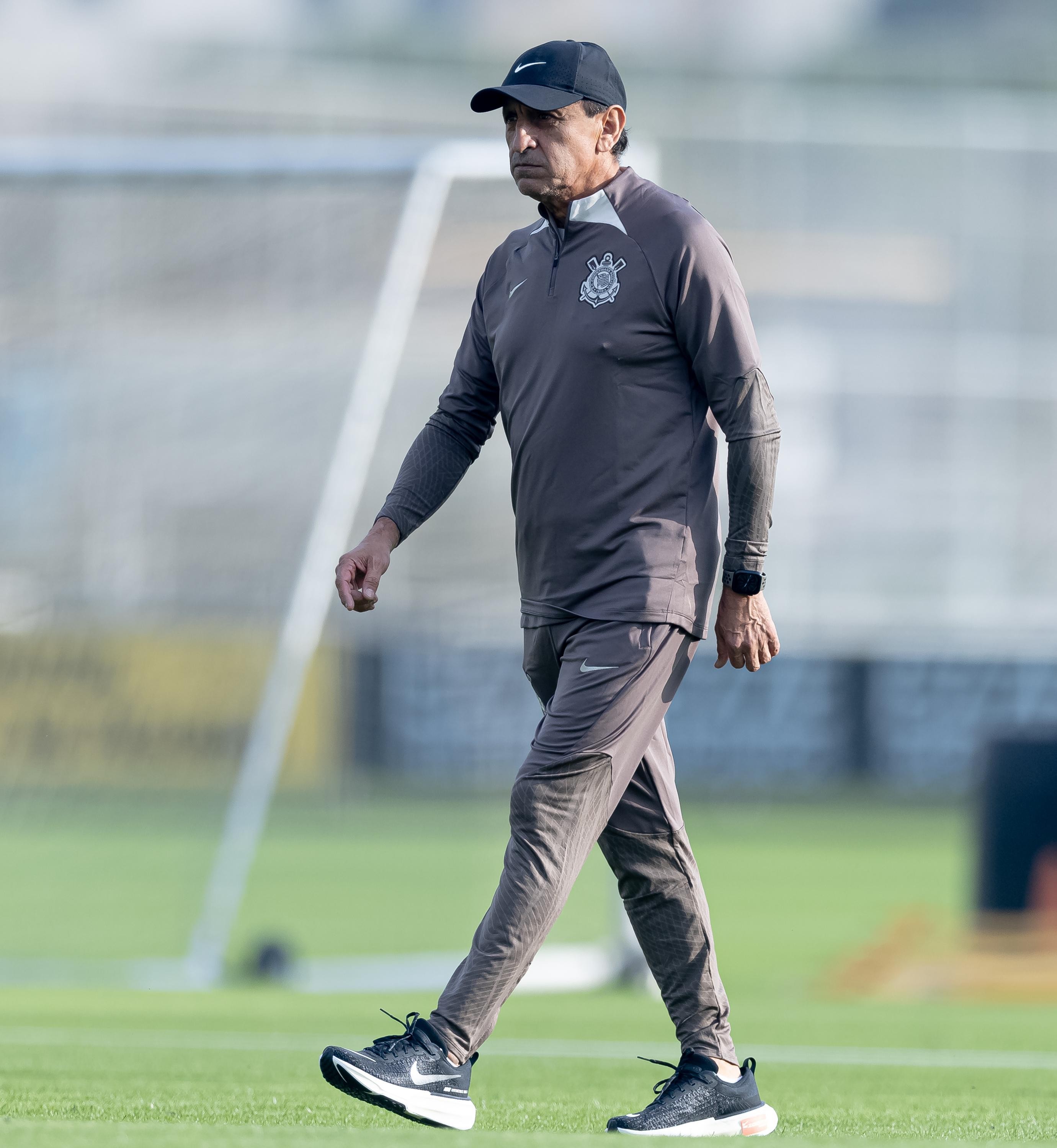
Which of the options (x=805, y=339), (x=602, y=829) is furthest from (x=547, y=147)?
(x=805, y=339)

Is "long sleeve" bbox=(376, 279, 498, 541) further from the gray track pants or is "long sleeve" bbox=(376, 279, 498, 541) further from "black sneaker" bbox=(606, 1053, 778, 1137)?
"black sneaker" bbox=(606, 1053, 778, 1137)

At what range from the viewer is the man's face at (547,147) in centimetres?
341

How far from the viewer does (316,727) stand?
12766 mm

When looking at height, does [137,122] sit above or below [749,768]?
above

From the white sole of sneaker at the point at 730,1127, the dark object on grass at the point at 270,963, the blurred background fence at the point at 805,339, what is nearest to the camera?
the white sole of sneaker at the point at 730,1127

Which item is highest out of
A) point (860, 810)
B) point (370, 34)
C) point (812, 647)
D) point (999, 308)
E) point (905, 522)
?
point (370, 34)

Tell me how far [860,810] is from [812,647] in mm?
2149

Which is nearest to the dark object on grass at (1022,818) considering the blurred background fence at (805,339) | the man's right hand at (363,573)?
the blurred background fence at (805,339)

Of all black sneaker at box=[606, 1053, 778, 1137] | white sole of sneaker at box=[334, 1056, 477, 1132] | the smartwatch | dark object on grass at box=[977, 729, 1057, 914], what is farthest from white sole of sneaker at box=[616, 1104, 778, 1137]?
dark object on grass at box=[977, 729, 1057, 914]

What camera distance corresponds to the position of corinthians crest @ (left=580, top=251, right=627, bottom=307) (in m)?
3.38

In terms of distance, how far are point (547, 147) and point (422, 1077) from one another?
5.38 feet

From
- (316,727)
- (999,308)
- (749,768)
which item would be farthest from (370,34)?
(316,727)

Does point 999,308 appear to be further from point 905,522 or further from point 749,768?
point 749,768

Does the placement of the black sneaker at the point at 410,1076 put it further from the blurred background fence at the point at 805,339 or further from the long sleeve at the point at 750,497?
the blurred background fence at the point at 805,339
